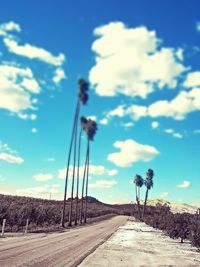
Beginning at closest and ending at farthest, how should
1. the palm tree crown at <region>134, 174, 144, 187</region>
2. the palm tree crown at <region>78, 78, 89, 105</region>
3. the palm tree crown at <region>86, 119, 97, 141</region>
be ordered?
the palm tree crown at <region>78, 78, 89, 105</region> < the palm tree crown at <region>86, 119, 97, 141</region> < the palm tree crown at <region>134, 174, 144, 187</region>

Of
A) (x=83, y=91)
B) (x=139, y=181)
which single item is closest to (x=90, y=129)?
(x=83, y=91)

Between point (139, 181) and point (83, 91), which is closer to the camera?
point (83, 91)

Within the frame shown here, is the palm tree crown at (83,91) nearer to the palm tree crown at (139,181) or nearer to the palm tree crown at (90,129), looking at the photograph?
the palm tree crown at (90,129)

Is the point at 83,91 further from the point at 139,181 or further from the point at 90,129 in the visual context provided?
the point at 139,181

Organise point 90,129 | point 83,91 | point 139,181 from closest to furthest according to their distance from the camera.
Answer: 1. point 83,91
2. point 90,129
3. point 139,181

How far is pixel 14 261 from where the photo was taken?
15.1 meters

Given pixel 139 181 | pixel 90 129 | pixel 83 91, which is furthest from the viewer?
pixel 139 181

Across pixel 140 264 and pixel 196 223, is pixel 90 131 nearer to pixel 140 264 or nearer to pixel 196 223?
pixel 196 223

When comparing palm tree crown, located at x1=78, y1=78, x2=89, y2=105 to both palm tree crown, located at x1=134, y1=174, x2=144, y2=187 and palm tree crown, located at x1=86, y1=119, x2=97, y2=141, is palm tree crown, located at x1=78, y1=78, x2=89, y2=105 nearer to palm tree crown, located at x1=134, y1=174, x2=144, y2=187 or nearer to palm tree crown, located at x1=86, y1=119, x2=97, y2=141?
palm tree crown, located at x1=86, y1=119, x2=97, y2=141

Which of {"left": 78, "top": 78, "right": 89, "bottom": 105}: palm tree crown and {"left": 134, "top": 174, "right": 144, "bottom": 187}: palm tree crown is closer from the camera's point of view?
{"left": 78, "top": 78, "right": 89, "bottom": 105}: palm tree crown

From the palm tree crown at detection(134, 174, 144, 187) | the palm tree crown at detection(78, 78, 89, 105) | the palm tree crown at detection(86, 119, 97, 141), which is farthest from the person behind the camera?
the palm tree crown at detection(134, 174, 144, 187)

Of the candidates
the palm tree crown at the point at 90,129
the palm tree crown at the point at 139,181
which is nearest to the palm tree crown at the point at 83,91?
the palm tree crown at the point at 90,129

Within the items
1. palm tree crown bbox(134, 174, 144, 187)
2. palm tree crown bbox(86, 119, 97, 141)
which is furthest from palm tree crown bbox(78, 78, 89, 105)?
palm tree crown bbox(134, 174, 144, 187)

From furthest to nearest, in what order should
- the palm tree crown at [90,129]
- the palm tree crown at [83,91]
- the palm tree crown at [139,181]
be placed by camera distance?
the palm tree crown at [139,181] < the palm tree crown at [90,129] < the palm tree crown at [83,91]
